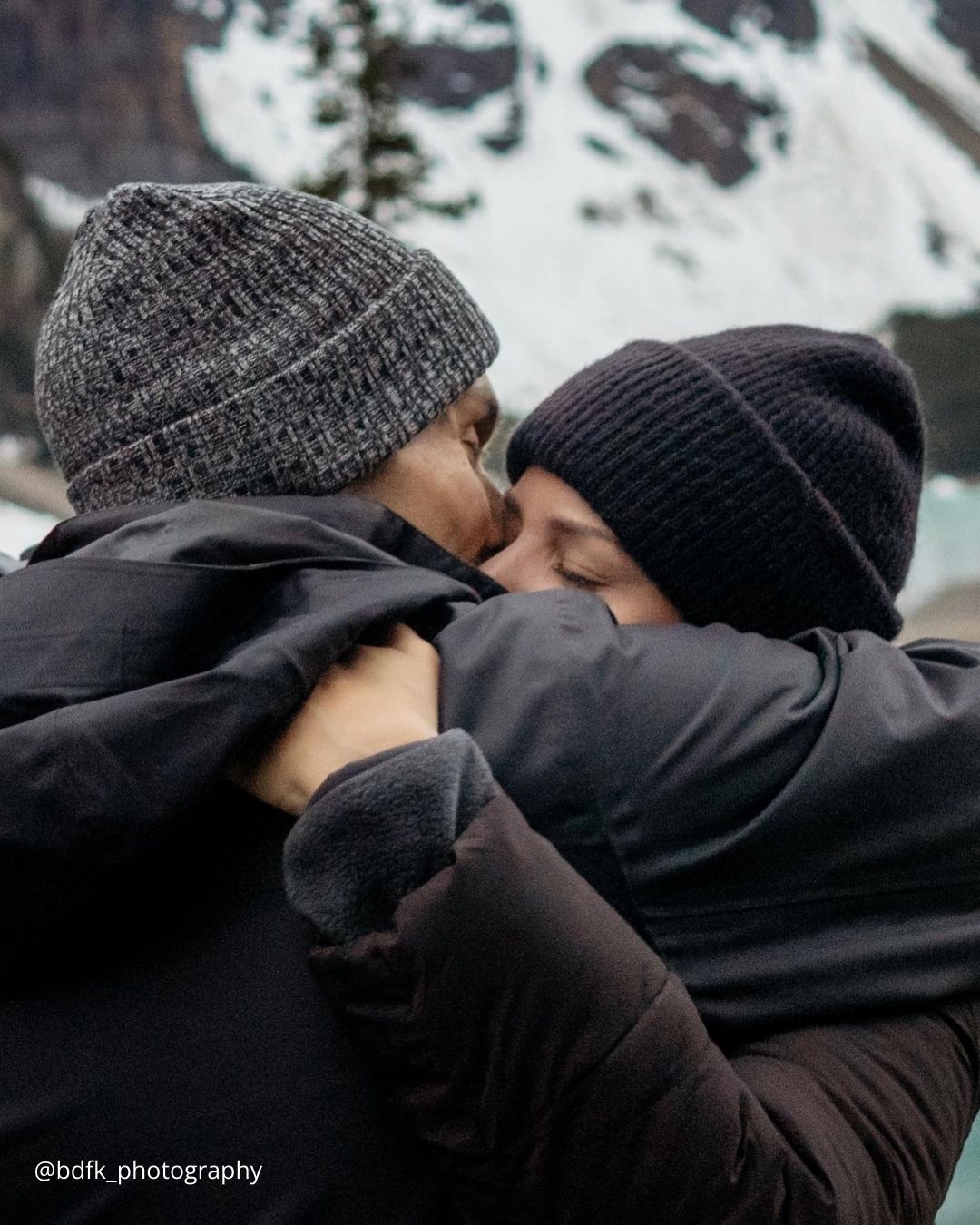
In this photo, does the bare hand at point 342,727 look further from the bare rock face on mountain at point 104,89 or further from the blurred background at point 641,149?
the bare rock face on mountain at point 104,89

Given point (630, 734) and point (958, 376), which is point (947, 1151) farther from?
point (958, 376)

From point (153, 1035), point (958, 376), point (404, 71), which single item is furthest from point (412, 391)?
point (958, 376)

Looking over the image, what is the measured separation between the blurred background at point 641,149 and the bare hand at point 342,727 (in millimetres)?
6514

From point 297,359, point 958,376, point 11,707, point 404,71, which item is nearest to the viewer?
point 11,707

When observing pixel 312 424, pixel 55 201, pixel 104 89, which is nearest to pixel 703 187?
pixel 104 89

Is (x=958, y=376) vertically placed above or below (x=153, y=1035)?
below

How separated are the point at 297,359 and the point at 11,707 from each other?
0.49 m

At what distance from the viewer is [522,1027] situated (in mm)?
708

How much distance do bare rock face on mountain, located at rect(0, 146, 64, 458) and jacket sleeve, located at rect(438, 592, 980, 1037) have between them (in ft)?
21.8

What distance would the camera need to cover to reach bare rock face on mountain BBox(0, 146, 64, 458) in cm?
705

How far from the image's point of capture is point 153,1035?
2.58 ft

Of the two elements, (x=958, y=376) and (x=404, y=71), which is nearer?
(x=404, y=71)

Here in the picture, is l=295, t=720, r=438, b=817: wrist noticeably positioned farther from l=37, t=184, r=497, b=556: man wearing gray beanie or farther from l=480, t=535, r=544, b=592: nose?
l=480, t=535, r=544, b=592: nose

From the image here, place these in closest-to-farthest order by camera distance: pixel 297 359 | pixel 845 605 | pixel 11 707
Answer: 1. pixel 11 707
2. pixel 297 359
3. pixel 845 605
